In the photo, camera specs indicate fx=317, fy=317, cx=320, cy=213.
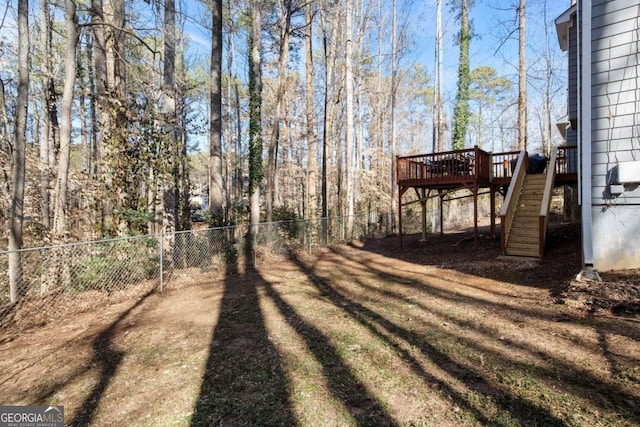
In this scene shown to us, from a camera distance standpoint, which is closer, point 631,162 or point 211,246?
point 631,162

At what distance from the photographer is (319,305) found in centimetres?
504

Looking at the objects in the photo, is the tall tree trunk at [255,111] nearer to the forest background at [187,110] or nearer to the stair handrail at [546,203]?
the forest background at [187,110]

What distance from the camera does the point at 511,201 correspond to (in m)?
8.30

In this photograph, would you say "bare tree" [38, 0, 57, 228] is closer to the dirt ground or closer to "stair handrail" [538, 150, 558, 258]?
the dirt ground

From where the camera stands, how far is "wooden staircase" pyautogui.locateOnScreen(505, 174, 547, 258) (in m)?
7.71

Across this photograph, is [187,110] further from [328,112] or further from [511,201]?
[511,201]

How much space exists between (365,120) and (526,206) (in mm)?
15464

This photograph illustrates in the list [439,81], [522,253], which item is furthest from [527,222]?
[439,81]

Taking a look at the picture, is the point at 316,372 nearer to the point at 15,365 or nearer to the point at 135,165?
the point at 15,365

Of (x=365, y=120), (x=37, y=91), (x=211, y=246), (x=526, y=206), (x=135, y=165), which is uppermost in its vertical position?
(x=365, y=120)

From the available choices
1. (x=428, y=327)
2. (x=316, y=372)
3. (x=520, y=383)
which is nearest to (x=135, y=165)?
(x=316, y=372)

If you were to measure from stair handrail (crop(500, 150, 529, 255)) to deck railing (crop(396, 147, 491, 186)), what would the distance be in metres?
0.99

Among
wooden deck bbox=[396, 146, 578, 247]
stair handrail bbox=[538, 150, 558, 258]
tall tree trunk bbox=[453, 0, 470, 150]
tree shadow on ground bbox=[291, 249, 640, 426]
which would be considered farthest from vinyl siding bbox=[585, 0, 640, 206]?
tall tree trunk bbox=[453, 0, 470, 150]

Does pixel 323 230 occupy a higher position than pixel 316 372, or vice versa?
pixel 323 230
